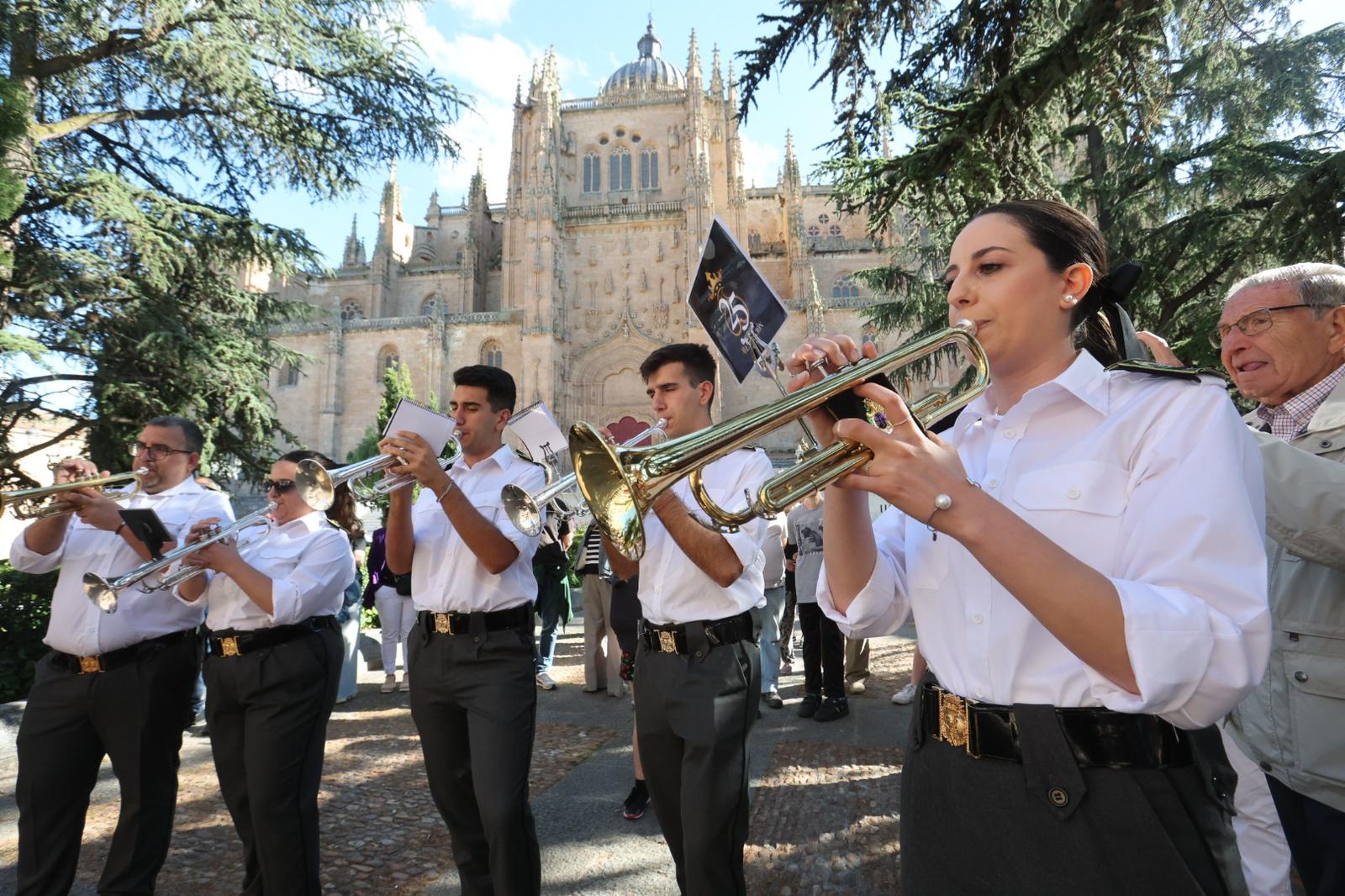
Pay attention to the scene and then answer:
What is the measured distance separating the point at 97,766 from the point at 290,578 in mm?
1297

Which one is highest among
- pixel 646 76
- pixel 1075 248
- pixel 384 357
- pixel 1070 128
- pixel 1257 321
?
pixel 646 76

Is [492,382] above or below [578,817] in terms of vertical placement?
above

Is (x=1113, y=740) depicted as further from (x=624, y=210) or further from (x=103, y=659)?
(x=624, y=210)

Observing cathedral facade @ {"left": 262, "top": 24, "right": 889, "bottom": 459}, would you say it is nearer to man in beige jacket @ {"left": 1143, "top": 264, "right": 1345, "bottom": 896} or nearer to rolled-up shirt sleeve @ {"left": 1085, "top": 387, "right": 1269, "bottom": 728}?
man in beige jacket @ {"left": 1143, "top": 264, "right": 1345, "bottom": 896}

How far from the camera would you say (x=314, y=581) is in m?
3.67

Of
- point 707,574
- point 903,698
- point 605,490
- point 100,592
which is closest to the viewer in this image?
point 605,490

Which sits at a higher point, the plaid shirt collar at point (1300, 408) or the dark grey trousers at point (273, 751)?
the plaid shirt collar at point (1300, 408)

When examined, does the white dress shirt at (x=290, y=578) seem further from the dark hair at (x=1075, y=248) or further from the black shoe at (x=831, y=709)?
the black shoe at (x=831, y=709)

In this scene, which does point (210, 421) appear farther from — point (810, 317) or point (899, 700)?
point (810, 317)

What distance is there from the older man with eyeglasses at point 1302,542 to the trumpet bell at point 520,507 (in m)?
2.79

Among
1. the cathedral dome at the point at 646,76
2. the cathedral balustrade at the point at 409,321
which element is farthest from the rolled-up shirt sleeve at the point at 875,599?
the cathedral dome at the point at 646,76

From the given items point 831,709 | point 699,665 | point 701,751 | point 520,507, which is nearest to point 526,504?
point 520,507

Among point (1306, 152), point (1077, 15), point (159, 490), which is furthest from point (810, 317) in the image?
point (159, 490)

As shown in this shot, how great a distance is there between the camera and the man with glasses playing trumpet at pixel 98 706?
135 inches
